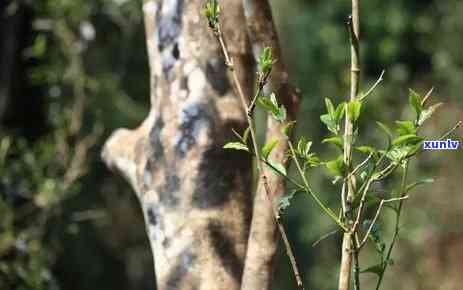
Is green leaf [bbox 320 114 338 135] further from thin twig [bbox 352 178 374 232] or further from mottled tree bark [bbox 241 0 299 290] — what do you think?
mottled tree bark [bbox 241 0 299 290]

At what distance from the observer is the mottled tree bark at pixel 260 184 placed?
207cm

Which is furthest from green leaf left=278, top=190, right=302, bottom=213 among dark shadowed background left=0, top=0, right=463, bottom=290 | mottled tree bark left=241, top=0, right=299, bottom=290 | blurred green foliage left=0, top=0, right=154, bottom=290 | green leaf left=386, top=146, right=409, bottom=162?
blurred green foliage left=0, top=0, right=154, bottom=290

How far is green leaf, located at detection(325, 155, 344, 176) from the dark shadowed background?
701mm

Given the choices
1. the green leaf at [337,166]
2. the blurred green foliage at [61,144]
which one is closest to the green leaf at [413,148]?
the green leaf at [337,166]

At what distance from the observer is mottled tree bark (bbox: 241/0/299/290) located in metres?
2.07

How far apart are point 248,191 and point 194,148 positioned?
0.19 metres

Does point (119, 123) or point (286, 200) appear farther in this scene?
point (119, 123)

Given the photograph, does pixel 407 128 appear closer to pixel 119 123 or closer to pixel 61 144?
pixel 61 144

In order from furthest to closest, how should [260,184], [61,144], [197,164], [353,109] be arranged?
[61,144], [197,164], [260,184], [353,109]

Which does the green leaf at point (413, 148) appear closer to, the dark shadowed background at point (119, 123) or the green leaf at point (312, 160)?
the green leaf at point (312, 160)

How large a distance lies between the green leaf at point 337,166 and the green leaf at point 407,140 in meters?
0.09

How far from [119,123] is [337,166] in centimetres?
546

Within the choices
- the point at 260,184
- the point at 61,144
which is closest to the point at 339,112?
the point at 260,184

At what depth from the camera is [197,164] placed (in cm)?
234
